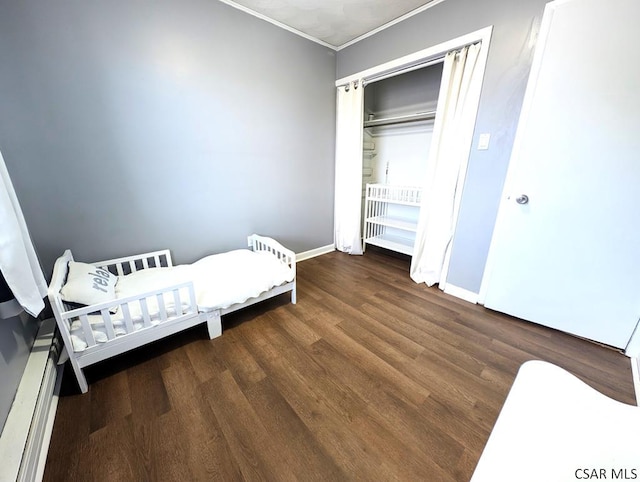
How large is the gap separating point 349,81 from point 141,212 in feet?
8.52

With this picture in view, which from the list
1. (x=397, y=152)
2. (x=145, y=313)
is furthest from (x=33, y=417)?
(x=397, y=152)

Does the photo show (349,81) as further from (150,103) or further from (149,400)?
(149,400)

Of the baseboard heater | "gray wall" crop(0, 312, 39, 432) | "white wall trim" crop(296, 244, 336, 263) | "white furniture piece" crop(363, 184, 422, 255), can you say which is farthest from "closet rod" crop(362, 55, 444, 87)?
the baseboard heater

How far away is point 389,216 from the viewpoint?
3484mm

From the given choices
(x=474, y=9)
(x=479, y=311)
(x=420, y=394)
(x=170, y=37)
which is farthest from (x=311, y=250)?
(x=474, y=9)

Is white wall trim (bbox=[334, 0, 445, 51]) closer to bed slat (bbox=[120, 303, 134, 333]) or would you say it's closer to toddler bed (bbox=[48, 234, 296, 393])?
toddler bed (bbox=[48, 234, 296, 393])

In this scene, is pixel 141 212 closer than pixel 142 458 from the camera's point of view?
No

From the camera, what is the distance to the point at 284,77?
101 inches

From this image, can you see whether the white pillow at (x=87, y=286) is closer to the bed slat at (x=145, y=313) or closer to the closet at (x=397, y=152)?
the bed slat at (x=145, y=313)

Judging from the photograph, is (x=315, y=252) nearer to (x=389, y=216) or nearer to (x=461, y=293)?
(x=389, y=216)

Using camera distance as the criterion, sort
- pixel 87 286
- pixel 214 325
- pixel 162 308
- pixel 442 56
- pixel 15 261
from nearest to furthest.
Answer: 1. pixel 15 261
2. pixel 87 286
3. pixel 162 308
4. pixel 214 325
5. pixel 442 56

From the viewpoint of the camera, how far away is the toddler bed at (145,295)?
129 cm

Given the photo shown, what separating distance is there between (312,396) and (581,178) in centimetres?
220

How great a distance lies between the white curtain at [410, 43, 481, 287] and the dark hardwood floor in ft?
1.92
